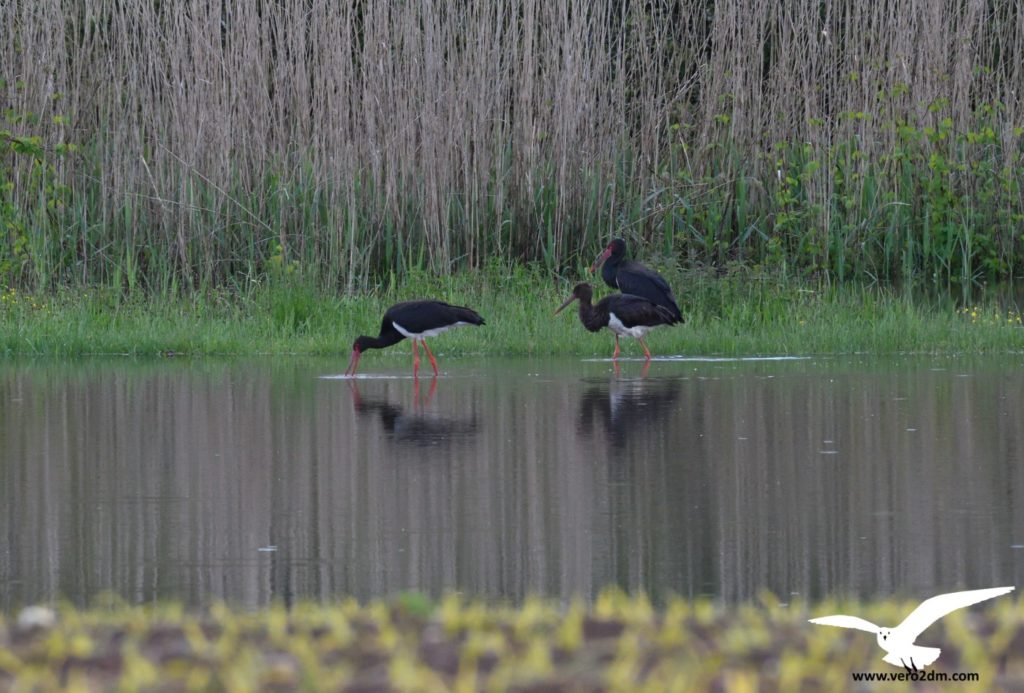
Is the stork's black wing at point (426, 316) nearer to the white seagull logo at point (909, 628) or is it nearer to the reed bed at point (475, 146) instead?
the reed bed at point (475, 146)

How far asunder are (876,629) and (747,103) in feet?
51.4

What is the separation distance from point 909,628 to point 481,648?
1115 millimetres

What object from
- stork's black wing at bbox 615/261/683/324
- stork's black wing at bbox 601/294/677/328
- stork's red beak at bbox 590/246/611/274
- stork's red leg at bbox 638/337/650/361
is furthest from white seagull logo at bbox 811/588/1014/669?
stork's red beak at bbox 590/246/611/274

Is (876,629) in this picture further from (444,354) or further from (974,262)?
(974,262)

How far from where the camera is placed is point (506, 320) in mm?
17469

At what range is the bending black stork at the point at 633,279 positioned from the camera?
650 inches

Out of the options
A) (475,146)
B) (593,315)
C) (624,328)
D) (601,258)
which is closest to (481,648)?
(624,328)

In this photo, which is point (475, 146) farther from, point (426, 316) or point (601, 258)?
point (426, 316)

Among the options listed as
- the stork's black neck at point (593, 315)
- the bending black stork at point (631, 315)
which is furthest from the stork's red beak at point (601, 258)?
the bending black stork at point (631, 315)

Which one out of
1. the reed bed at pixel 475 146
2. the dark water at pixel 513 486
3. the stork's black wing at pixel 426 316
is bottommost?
the dark water at pixel 513 486

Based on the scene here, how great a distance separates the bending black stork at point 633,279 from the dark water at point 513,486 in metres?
2.74

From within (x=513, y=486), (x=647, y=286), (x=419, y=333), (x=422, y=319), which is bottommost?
(x=513, y=486)

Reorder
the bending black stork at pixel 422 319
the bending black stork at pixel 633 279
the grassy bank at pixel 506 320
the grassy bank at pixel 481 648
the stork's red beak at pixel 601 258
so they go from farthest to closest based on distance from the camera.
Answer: the stork's red beak at pixel 601 258 < the bending black stork at pixel 633 279 < the grassy bank at pixel 506 320 < the bending black stork at pixel 422 319 < the grassy bank at pixel 481 648

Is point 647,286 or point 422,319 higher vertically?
point 647,286
